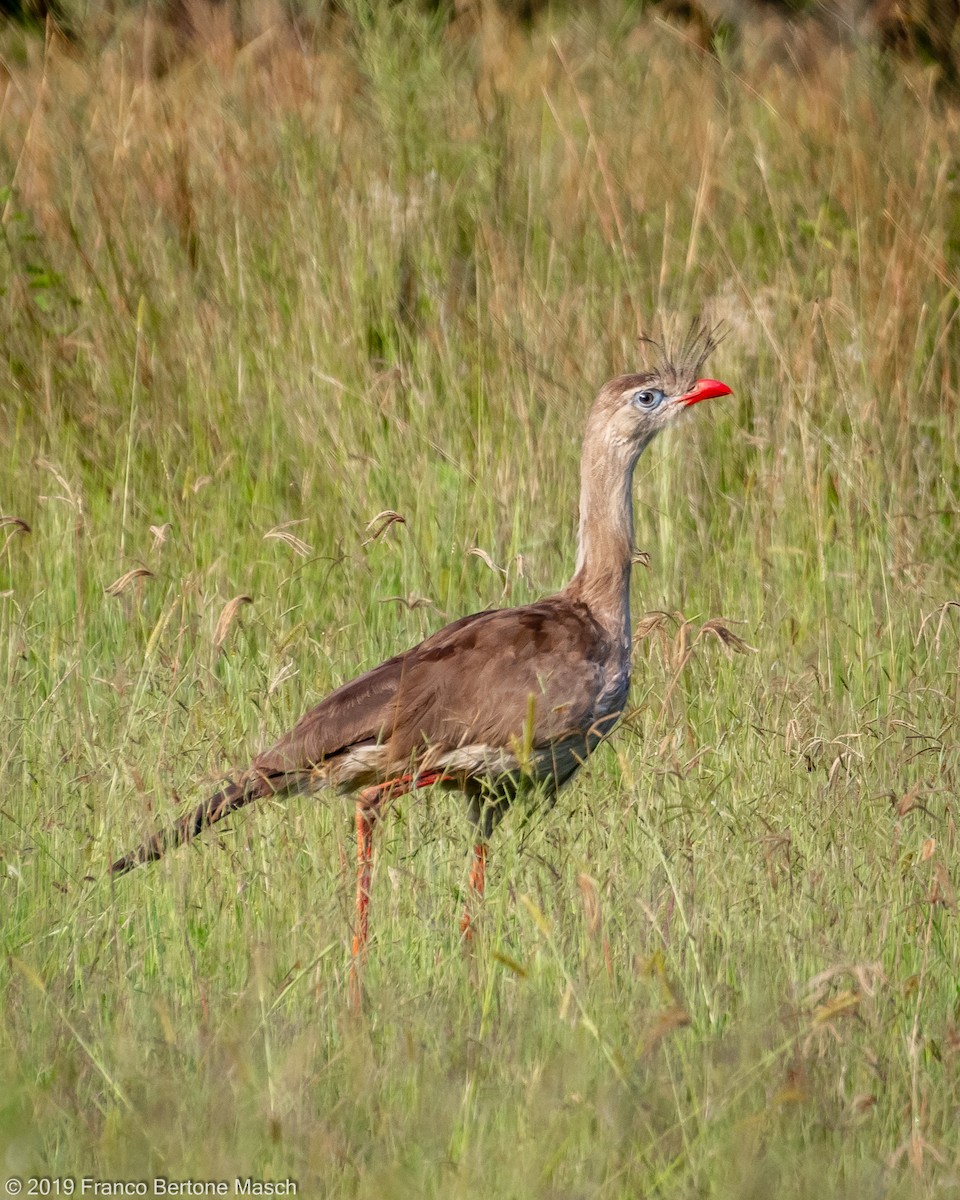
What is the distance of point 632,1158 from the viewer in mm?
2377

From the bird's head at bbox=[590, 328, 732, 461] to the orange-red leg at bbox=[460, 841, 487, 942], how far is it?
1.28 meters

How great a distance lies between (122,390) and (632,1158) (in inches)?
163

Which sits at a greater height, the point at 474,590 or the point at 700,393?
the point at 700,393

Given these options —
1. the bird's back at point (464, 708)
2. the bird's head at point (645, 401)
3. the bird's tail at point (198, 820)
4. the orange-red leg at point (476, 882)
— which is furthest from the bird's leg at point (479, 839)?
the bird's head at point (645, 401)

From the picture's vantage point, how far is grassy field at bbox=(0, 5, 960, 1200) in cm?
252

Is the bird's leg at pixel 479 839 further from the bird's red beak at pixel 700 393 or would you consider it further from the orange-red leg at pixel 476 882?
the bird's red beak at pixel 700 393

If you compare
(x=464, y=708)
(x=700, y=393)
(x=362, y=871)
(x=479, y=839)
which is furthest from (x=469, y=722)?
(x=700, y=393)

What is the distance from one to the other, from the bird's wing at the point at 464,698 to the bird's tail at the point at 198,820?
0.06m

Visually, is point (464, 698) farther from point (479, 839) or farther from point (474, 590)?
point (474, 590)

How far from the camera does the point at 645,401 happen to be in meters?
4.49

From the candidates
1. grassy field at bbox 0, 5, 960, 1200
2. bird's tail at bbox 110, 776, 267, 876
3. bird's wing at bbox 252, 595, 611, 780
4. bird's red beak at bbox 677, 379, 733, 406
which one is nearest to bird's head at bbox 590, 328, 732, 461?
bird's red beak at bbox 677, 379, 733, 406

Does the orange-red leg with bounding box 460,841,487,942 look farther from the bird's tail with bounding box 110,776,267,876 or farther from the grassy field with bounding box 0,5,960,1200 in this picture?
the bird's tail with bounding box 110,776,267,876

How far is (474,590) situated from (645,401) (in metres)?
0.98

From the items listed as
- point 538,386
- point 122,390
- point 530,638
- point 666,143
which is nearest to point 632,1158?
point 530,638
